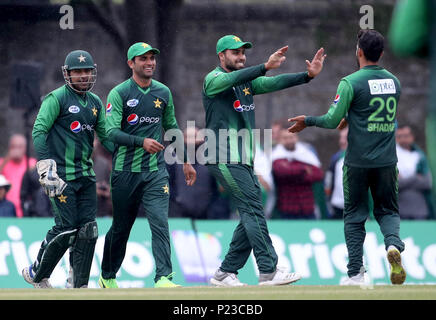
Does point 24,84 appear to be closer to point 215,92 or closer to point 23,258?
point 23,258

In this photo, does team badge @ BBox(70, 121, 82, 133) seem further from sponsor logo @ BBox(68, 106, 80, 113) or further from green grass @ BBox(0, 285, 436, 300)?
green grass @ BBox(0, 285, 436, 300)

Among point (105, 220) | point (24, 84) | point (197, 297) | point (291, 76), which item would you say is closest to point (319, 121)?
point (291, 76)

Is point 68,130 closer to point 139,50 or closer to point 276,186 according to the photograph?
point 139,50

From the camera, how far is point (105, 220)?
13.0 meters

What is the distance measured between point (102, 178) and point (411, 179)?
3.97m

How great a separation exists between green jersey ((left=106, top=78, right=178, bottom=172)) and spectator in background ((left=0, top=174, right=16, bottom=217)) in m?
3.81

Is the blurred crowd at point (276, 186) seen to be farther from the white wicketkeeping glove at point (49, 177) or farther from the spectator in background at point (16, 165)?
the white wicketkeeping glove at point (49, 177)

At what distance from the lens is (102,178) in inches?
521

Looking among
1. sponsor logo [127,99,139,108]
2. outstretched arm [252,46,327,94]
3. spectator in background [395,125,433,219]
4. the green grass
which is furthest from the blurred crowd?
the green grass

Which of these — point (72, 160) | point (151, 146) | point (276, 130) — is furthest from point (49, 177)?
point (276, 130)

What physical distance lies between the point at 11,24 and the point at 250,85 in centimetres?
545

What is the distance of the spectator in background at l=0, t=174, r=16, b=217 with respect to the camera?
511 inches

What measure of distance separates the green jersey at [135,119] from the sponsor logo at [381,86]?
1959mm
